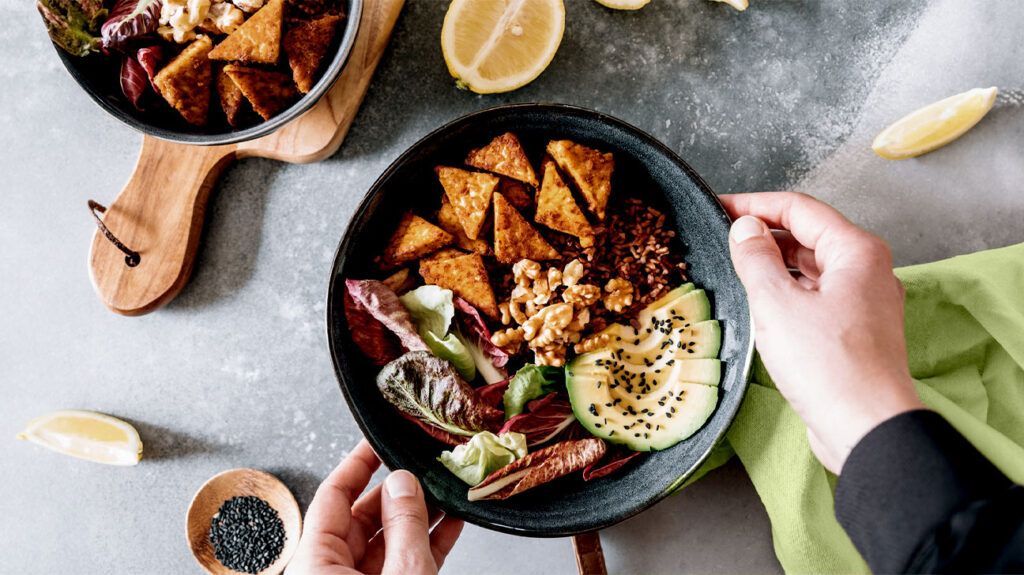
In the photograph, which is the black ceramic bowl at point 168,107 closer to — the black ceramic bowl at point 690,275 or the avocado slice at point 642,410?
the black ceramic bowl at point 690,275

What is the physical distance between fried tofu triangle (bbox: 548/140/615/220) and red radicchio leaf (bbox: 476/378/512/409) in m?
0.49

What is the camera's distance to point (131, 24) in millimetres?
1704

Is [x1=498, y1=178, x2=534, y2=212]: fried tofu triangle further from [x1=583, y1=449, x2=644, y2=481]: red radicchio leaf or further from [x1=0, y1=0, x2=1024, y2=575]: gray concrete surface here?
[x1=583, y1=449, x2=644, y2=481]: red radicchio leaf

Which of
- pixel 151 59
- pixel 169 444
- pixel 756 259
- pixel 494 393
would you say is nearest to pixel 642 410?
pixel 494 393

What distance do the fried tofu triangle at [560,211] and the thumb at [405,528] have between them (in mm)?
696

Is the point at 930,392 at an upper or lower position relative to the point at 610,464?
upper

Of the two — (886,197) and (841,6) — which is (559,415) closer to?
(886,197)

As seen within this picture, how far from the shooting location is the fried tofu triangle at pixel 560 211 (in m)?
1.74

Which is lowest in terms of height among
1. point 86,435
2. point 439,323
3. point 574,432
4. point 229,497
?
point 229,497

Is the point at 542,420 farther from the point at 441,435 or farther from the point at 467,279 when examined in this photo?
the point at 467,279

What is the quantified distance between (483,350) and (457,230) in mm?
318

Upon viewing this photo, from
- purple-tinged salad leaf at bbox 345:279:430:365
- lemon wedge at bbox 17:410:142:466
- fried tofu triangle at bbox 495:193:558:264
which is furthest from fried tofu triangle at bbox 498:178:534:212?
lemon wedge at bbox 17:410:142:466

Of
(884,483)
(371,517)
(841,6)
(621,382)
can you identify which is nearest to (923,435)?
(884,483)

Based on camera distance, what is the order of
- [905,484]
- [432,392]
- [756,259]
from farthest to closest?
[432,392] → [756,259] → [905,484]
